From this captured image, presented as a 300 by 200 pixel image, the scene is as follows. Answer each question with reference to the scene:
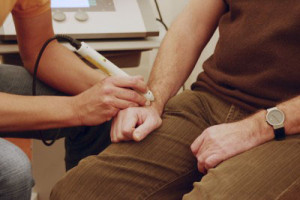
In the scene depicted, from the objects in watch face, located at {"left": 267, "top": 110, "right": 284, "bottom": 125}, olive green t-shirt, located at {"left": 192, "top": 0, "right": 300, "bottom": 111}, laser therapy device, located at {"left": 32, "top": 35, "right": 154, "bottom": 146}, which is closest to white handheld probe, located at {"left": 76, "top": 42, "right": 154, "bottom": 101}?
laser therapy device, located at {"left": 32, "top": 35, "right": 154, "bottom": 146}

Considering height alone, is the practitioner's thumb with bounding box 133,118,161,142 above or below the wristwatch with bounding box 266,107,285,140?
below

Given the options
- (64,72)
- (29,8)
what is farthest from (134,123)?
(29,8)

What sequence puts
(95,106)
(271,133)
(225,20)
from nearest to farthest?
1. (271,133)
2. (95,106)
3. (225,20)

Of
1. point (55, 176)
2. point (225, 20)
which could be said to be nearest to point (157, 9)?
point (225, 20)

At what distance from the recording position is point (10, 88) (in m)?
1.12

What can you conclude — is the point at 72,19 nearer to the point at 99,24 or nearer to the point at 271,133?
the point at 99,24

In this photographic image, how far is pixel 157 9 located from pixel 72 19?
0.52m

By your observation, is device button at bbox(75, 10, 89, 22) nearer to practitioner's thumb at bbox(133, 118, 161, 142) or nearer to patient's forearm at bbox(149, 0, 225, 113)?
patient's forearm at bbox(149, 0, 225, 113)

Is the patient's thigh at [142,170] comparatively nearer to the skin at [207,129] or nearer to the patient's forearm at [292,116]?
the skin at [207,129]

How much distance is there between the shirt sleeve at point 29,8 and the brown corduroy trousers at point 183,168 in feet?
1.37

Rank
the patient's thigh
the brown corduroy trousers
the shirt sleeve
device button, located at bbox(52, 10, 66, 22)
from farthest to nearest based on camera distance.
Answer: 1. device button, located at bbox(52, 10, 66, 22)
2. the shirt sleeve
3. the patient's thigh
4. the brown corduroy trousers

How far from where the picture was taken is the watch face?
0.88 meters

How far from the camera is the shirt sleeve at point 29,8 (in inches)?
42.8

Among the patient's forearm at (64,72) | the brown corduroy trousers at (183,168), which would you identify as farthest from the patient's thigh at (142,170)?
the patient's forearm at (64,72)
